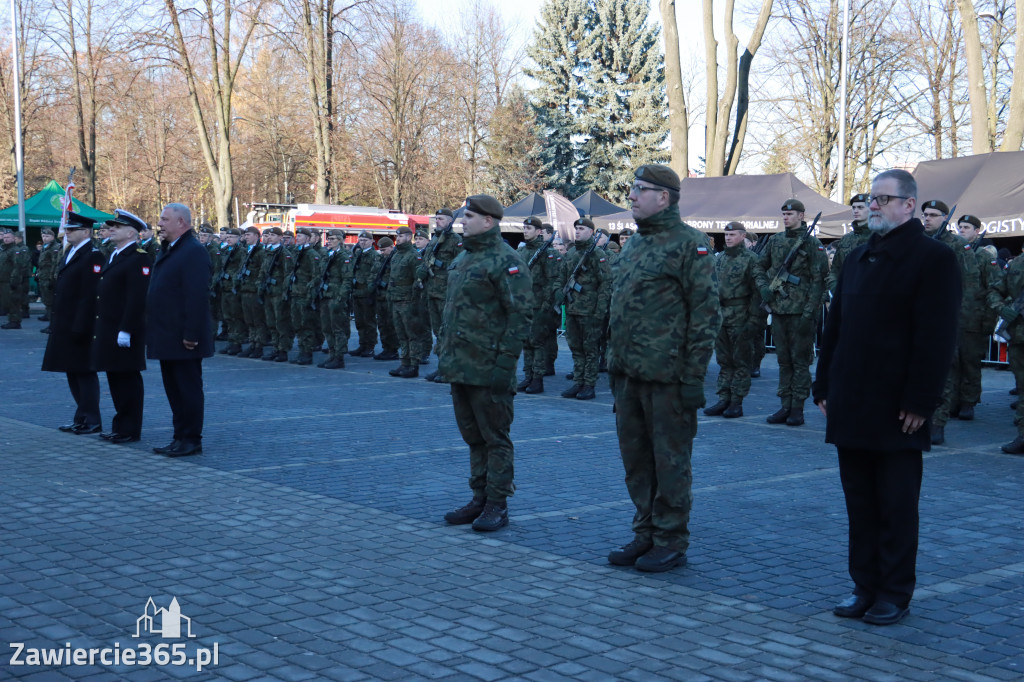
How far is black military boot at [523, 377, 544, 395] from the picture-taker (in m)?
13.5

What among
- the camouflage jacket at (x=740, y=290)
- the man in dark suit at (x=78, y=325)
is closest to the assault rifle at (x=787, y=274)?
the camouflage jacket at (x=740, y=290)

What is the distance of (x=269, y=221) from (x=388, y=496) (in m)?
37.3

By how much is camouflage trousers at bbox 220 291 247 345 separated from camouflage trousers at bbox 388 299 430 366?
4.14 m

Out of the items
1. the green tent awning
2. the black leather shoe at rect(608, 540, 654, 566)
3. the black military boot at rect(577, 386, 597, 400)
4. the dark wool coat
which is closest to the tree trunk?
the black military boot at rect(577, 386, 597, 400)

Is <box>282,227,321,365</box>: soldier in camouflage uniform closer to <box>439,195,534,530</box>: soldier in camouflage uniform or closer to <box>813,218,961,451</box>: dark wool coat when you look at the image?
<box>439,195,534,530</box>: soldier in camouflage uniform

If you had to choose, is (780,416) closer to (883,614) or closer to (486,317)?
(486,317)

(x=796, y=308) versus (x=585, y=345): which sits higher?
(x=796, y=308)

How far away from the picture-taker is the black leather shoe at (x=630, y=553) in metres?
5.79

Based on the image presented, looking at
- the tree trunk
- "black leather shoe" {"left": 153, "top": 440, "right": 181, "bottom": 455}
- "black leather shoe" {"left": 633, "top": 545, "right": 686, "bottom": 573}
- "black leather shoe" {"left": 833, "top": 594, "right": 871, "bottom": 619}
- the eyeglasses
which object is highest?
the tree trunk

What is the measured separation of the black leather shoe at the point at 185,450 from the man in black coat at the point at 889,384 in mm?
5647

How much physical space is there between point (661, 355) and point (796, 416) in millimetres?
5788

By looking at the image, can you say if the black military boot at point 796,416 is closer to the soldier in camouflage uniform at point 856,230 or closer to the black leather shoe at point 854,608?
the soldier in camouflage uniform at point 856,230

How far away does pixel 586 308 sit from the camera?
43.5 ft

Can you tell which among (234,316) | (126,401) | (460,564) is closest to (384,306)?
(234,316)
